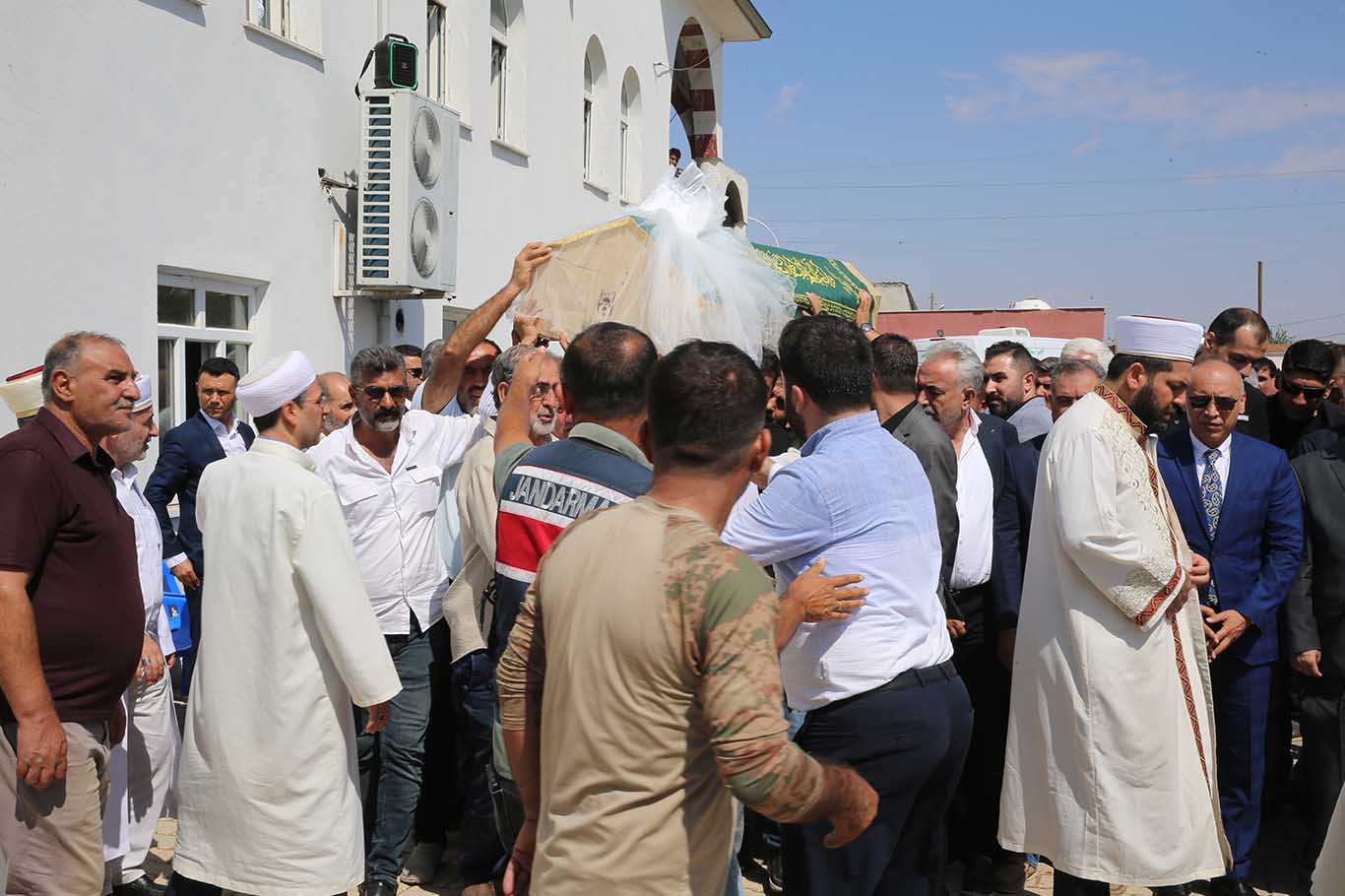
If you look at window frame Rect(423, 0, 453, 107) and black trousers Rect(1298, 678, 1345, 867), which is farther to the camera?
window frame Rect(423, 0, 453, 107)

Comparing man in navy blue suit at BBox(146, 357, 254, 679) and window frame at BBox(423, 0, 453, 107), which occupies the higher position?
window frame at BBox(423, 0, 453, 107)

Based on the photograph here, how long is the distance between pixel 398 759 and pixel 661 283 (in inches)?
87.1

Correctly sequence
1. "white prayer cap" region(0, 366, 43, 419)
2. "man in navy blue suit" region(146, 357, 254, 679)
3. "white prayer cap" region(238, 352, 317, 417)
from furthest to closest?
"man in navy blue suit" region(146, 357, 254, 679) < "white prayer cap" region(0, 366, 43, 419) < "white prayer cap" region(238, 352, 317, 417)

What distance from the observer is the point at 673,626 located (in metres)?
2.25

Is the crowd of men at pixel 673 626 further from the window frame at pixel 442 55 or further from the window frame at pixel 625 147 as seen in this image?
the window frame at pixel 625 147

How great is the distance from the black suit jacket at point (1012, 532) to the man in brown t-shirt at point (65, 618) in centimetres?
334

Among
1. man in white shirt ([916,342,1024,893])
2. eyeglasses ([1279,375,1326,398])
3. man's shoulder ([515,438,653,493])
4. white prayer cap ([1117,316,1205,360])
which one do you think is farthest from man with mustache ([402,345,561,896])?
eyeglasses ([1279,375,1326,398])

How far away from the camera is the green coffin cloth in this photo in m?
8.17

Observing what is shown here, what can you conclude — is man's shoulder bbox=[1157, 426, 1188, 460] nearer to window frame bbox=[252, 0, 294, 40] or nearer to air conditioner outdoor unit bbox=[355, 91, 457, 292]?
air conditioner outdoor unit bbox=[355, 91, 457, 292]

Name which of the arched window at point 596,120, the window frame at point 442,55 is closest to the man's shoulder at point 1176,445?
the window frame at point 442,55

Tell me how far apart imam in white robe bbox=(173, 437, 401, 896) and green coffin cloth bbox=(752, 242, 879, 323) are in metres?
4.13

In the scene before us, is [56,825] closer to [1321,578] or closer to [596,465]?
[596,465]

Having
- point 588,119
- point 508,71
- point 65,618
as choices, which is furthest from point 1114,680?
point 588,119

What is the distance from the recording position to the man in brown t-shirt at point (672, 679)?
88.0 inches
